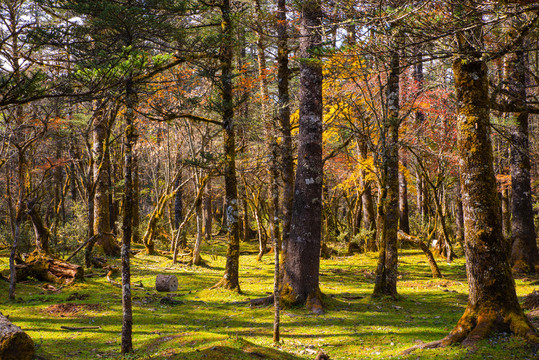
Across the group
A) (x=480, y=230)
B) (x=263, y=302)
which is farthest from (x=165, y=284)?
(x=480, y=230)

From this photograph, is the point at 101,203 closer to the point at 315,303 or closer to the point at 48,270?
→ the point at 48,270

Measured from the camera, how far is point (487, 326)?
516 cm

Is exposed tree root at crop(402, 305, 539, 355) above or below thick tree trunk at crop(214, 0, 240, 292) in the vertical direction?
below

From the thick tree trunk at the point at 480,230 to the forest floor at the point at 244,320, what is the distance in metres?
0.27

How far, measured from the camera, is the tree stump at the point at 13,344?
4.86 metres

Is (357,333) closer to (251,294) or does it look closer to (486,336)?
(486,336)

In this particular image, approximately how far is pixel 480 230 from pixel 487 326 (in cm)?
127

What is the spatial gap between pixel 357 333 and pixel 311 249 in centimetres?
232

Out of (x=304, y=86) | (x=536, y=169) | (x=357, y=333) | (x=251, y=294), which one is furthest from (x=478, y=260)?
(x=536, y=169)

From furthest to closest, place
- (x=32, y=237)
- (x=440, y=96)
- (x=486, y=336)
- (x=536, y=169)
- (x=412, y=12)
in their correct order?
1. (x=536, y=169)
2. (x=32, y=237)
3. (x=440, y=96)
4. (x=486, y=336)
5. (x=412, y=12)

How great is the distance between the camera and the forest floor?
222 inches

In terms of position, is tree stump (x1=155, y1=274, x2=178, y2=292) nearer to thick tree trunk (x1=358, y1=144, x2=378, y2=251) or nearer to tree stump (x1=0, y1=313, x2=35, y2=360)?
tree stump (x1=0, y1=313, x2=35, y2=360)

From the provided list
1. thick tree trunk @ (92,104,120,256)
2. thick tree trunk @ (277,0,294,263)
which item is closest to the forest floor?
thick tree trunk @ (277,0,294,263)

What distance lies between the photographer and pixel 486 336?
16.7 feet
